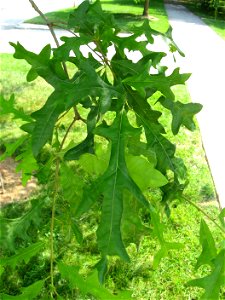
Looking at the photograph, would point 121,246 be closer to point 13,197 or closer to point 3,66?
point 13,197

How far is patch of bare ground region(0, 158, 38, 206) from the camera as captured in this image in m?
3.73

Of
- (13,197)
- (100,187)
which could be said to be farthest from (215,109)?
(100,187)

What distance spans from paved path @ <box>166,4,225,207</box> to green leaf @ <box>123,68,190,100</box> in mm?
2761

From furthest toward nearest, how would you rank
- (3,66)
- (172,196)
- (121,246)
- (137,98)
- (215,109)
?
(3,66), (215,109), (172,196), (137,98), (121,246)

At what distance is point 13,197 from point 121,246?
2.87 metres

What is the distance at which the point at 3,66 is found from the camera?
8.08 m

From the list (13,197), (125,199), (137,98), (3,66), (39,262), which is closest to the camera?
(125,199)

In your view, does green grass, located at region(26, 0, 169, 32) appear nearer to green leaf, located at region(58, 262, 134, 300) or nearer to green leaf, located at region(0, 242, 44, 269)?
green leaf, located at region(0, 242, 44, 269)

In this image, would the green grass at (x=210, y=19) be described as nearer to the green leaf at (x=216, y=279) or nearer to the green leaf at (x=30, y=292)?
the green leaf at (x=216, y=279)

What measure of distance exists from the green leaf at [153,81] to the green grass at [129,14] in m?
11.3

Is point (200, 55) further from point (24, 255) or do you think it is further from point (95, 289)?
point (95, 289)

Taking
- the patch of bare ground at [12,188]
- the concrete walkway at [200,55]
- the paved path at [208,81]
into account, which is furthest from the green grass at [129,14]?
the patch of bare ground at [12,188]

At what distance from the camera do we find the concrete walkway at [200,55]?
5207 mm

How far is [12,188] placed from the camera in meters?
3.87
